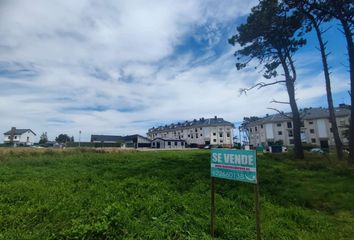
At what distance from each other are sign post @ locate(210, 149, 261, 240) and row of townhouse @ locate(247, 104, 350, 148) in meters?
59.5

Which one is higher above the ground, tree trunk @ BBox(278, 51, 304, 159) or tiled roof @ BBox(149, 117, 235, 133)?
tiled roof @ BBox(149, 117, 235, 133)

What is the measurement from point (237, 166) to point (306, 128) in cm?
7120

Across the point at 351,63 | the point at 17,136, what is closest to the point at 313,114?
the point at 351,63

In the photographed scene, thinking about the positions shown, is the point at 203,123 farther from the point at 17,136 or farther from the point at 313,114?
the point at 17,136

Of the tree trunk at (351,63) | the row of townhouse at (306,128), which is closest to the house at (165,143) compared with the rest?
the row of townhouse at (306,128)

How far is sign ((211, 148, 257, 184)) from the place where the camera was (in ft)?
16.5

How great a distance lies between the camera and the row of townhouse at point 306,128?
62534 mm

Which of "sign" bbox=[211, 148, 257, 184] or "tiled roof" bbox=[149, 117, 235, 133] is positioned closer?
"sign" bbox=[211, 148, 257, 184]

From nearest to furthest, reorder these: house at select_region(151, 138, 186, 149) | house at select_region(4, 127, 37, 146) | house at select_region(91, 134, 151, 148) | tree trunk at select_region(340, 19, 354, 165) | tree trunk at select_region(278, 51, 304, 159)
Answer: tree trunk at select_region(340, 19, 354, 165), tree trunk at select_region(278, 51, 304, 159), house at select_region(151, 138, 186, 149), house at select_region(91, 134, 151, 148), house at select_region(4, 127, 37, 146)

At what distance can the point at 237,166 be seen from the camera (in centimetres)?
532

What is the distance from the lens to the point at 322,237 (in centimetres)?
583

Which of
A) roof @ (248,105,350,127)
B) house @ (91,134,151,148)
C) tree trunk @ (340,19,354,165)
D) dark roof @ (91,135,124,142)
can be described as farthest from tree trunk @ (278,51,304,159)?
dark roof @ (91,135,124,142)

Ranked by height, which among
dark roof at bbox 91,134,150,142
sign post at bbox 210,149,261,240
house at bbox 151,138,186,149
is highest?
dark roof at bbox 91,134,150,142

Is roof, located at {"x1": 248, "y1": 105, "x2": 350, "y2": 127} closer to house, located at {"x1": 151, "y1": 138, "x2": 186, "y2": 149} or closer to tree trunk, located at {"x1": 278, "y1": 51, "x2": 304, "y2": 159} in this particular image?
house, located at {"x1": 151, "y1": 138, "x2": 186, "y2": 149}
